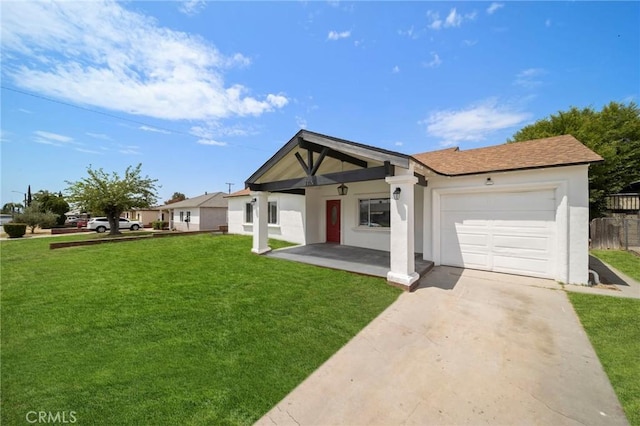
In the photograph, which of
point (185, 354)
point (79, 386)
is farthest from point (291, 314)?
point (79, 386)

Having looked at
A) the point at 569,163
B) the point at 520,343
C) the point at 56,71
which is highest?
the point at 56,71

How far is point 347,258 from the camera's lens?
9.30 meters

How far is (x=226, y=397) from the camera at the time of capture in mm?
2863

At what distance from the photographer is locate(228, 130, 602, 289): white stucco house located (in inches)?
264

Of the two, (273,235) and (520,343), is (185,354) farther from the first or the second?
(273,235)

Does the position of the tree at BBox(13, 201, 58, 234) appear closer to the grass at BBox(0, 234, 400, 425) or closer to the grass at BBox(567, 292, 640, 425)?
the grass at BBox(0, 234, 400, 425)

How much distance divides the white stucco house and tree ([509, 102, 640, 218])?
502 inches

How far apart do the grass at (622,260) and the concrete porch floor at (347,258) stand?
619cm

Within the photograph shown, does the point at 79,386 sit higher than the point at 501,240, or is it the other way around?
the point at 501,240

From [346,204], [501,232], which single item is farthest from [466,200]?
[346,204]

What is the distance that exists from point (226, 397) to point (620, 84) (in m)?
21.1

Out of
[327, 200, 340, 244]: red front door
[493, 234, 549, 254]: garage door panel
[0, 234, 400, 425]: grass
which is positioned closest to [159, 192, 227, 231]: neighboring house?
[327, 200, 340, 244]: red front door

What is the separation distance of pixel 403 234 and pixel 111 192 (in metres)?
21.5

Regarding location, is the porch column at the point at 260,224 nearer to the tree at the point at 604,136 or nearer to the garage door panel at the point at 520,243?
the garage door panel at the point at 520,243
